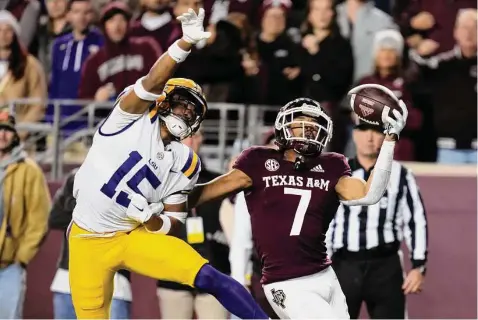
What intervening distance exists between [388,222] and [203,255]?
1.20 m

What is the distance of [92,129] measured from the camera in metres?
10.0

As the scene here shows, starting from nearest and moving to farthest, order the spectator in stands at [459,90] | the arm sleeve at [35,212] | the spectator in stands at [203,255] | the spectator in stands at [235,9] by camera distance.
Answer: the spectator in stands at [203,255] → the arm sleeve at [35,212] → the spectator in stands at [459,90] → the spectator in stands at [235,9]

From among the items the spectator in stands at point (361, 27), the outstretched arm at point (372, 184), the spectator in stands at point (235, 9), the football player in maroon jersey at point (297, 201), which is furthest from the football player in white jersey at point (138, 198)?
the spectator in stands at point (235, 9)

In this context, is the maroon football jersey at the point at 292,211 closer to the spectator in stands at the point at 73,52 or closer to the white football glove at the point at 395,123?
the white football glove at the point at 395,123

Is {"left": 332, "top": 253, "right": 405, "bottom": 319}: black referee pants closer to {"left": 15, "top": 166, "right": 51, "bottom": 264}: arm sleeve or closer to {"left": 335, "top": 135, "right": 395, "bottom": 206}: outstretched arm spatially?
{"left": 335, "top": 135, "right": 395, "bottom": 206}: outstretched arm

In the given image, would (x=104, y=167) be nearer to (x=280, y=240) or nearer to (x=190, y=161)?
(x=190, y=161)

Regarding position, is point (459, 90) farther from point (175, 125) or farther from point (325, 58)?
point (175, 125)

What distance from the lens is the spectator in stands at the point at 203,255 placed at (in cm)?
821

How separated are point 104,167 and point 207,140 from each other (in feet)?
13.8

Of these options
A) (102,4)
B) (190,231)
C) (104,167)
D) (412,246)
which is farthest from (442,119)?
(104,167)

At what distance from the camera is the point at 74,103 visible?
1001 cm

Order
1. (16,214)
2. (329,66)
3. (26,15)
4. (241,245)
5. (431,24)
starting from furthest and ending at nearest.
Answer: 1. (26,15)
2. (431,24)
3. (329,66)
4. (16,214)
5. (241,245)

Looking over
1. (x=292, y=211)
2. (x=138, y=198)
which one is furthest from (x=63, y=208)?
(x=292, y=211)

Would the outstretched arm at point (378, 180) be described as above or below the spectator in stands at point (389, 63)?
below
